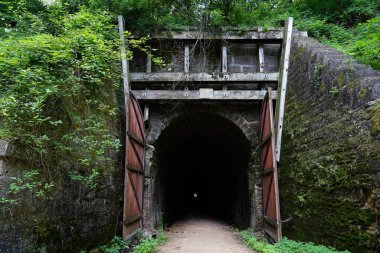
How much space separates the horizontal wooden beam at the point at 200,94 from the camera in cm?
748

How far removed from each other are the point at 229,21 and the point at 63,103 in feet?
18.4

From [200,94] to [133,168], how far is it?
8.26 feet

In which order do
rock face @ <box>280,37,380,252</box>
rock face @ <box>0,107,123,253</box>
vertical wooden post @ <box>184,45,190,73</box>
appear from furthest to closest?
vertical wooden post @ <box>184,45,190,73</box> < rock face @ <box>280,37,380,252</box> < rock face @ <box>0,107,123,253</box>

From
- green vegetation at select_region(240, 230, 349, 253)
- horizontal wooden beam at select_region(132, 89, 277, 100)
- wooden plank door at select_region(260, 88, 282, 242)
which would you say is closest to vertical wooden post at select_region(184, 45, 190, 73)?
horizontal wooden beam at select_region(132, 89, 277, 100)

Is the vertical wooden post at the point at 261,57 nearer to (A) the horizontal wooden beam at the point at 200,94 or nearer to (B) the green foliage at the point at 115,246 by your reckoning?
(A) the horizontal wooden beam at the point at 200,94

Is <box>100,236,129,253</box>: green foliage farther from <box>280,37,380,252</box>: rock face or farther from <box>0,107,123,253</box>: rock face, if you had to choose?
<box>280,37,380,252</box>: rock face

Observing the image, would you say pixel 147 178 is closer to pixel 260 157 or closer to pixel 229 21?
pixel 260 157

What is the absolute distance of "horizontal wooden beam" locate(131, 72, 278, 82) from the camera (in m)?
7.43

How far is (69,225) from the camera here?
462 cm

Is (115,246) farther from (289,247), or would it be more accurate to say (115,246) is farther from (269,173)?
(269,173)

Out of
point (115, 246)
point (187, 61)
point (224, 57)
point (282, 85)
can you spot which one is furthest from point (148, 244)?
point (224, 57)

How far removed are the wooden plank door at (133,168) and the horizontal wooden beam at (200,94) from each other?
0.39 meters

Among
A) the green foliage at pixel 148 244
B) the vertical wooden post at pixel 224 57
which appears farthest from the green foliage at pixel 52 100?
the vertical wooden post at pixel 224 57

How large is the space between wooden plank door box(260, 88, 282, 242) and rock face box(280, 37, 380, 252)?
31 cm
